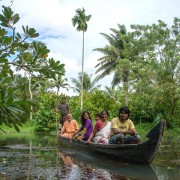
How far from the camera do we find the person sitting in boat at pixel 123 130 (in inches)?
263

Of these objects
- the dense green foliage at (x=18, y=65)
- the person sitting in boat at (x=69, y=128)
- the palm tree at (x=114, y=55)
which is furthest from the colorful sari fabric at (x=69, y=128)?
the palm tree at (x=114, y=55)

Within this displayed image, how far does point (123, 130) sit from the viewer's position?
6797 millimetres

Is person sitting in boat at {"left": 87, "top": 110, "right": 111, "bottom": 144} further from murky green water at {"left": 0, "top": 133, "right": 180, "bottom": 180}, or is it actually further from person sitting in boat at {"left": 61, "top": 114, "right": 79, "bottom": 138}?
person sitting in boat at {"left": 61, "top": 114, "right": 79, "bottom": 138}

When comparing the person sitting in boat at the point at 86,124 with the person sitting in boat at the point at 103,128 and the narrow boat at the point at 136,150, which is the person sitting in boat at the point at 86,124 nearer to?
the person sitting in boat at the point at 103,128

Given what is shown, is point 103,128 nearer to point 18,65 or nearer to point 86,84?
point 18,65

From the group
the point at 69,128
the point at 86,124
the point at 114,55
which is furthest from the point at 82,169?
the point at 114,55

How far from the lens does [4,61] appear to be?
3051 millimetres

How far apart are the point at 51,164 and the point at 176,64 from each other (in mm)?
15256

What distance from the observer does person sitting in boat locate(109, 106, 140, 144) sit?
6.67m

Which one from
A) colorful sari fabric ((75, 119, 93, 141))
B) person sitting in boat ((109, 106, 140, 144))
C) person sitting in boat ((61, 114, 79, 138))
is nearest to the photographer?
person sitting in boat ((109, 106, 140, 144))

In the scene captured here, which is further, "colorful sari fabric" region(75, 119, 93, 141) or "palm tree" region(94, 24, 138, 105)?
"palm tree" region(94, 24, 138, 105)

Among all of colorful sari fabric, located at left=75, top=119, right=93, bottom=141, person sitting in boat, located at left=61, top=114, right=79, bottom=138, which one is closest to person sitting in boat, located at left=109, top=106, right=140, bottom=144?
colorful sari fabric, located at left=75, top=119, right=93, bottom=141

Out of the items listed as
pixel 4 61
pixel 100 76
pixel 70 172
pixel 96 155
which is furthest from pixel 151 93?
pixel 4 61

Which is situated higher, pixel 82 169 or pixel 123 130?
pixel 123 130
